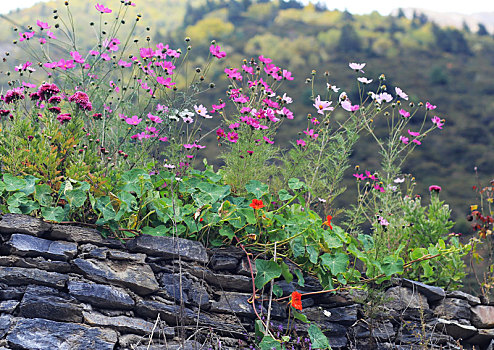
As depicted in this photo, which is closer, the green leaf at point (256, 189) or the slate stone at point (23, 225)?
the slate stone at point (23, 225)

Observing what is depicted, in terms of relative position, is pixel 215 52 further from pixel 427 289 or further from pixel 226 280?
pixel 427 289

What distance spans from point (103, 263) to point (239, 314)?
0.91m

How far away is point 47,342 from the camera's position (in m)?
2.45

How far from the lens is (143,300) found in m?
2.79

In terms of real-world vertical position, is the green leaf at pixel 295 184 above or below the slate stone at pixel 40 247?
above

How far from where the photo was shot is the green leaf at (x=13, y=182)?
2.83 metres

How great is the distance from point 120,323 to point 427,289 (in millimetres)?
2320

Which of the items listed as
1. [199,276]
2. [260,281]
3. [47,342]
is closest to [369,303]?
[260,281]

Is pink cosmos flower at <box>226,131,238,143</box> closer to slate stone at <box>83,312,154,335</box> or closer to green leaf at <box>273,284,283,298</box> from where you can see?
green leaf at <box>273,284,283,298</box>

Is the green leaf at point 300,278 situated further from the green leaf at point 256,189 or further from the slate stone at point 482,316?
the slate stone at point 482,316

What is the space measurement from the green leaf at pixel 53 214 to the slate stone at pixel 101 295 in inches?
16.5

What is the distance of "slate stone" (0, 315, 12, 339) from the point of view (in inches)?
95.5

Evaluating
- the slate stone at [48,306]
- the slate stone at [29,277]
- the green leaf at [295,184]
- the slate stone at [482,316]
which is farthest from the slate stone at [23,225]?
the slate stone at [482,316]

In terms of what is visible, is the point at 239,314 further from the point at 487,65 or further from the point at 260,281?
the point at 487,65
